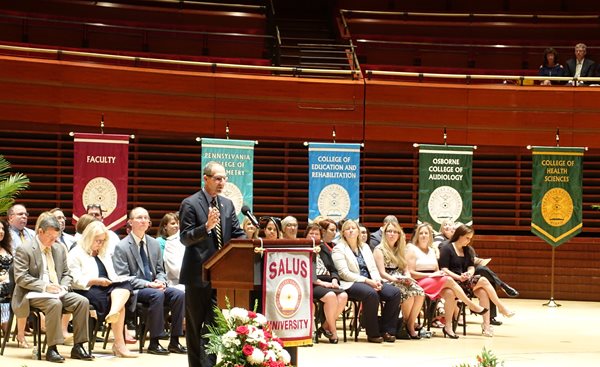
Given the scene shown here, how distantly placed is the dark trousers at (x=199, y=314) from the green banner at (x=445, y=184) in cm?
740

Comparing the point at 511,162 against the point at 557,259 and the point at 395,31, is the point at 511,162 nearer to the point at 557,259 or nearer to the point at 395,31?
the point at 557,259

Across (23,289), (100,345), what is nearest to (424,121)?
(100,345)

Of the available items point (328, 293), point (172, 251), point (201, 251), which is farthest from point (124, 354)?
point (201, 251)

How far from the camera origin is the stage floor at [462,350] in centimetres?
821

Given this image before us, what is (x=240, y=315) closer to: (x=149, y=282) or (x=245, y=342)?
(x=245, y=342)

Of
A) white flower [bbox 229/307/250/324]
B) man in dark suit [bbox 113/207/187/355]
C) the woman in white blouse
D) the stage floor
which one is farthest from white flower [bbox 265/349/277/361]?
the woman in white blouse

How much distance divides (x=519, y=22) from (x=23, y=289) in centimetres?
1215

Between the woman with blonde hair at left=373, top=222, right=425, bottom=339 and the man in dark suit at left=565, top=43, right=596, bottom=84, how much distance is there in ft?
20.8

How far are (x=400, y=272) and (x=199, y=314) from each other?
4.55m

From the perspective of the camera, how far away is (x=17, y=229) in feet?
31.1

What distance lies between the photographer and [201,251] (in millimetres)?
6152

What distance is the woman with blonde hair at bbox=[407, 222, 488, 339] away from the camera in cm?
1030

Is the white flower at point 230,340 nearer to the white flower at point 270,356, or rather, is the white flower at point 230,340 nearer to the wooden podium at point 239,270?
the white flower at point 270,356

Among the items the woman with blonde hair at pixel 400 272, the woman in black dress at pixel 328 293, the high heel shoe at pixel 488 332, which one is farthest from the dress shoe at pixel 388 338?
the high heel shoe at pixel 488 332
